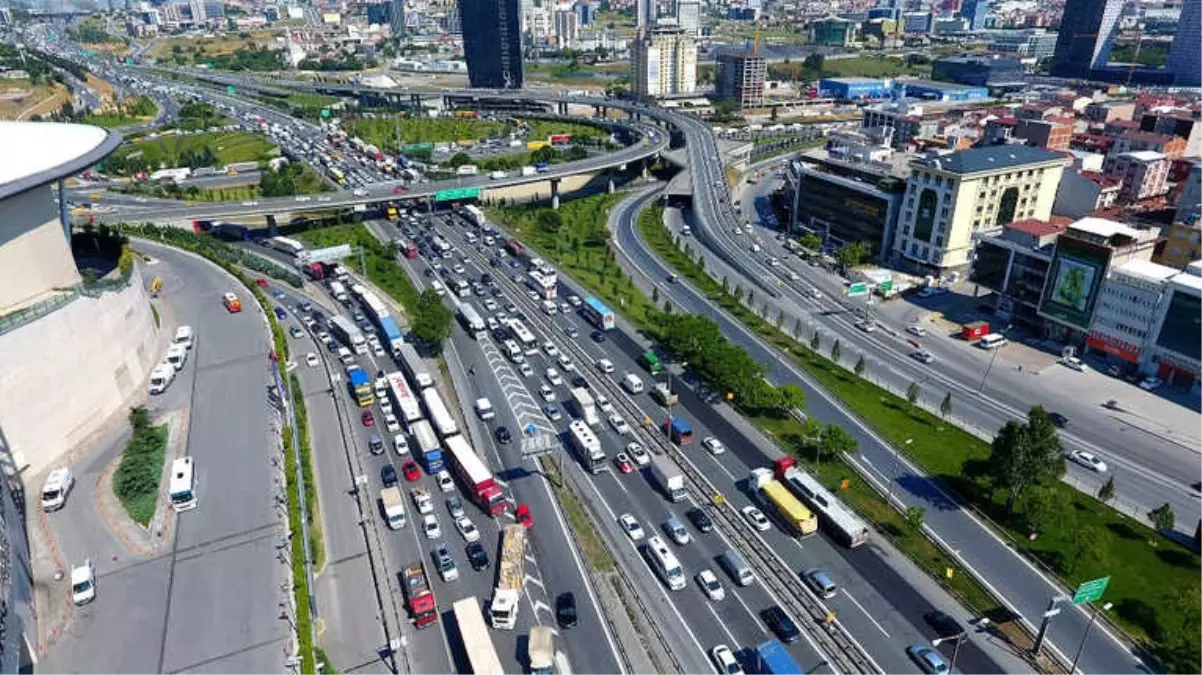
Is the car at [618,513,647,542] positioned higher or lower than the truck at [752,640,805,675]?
lower

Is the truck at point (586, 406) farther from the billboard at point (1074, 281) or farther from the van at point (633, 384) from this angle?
the billboard at point (1074, 281)

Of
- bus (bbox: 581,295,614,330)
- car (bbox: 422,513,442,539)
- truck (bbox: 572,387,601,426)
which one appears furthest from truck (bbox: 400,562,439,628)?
bus (bbox: 581,295,614,330)

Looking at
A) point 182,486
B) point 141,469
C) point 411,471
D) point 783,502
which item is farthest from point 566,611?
point 141,469

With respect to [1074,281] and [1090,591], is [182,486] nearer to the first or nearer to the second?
[1090,591]

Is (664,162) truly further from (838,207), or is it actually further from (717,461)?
(717,461)

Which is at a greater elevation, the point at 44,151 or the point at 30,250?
the point at 44,151

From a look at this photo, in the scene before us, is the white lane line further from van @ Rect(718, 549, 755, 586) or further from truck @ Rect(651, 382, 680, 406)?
truck @ Rect(651, 382, 680, 406)

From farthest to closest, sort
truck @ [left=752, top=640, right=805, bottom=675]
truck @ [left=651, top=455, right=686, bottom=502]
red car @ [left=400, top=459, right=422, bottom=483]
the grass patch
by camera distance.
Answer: red car @ [left=400, top=459, right=422, bottom=483] → truck @ [left=651, top=455, right=686, bottom=502] → the grass patch → truck @ [left=752, top=640, right=805, bottom=675]
